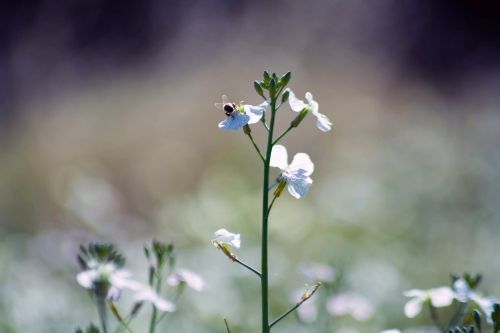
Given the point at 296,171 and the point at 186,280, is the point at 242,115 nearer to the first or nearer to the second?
the point at 296,171

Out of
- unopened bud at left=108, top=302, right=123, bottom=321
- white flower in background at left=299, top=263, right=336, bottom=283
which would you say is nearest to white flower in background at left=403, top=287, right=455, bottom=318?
white flower in background at left=299, top=263, right=336, bottom=283

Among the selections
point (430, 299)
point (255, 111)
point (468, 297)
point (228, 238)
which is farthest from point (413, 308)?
point (255, 111)

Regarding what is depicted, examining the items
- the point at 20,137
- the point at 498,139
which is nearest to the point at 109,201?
the point at 498,139

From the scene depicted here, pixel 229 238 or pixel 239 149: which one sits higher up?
pixel 239 149

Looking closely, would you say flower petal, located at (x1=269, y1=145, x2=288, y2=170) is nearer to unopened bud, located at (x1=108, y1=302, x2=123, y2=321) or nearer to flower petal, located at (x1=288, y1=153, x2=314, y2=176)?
flower petal, located at (x1=288, y1=153, x2=314, y2=176)

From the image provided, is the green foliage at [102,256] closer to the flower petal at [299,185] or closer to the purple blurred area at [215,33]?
the flower petal at [299,185]

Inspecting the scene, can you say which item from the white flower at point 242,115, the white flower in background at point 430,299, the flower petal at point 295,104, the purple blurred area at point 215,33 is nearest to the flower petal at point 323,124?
the flower petal at point 295,104

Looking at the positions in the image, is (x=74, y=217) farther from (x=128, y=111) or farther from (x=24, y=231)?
(x=128, y=111)
